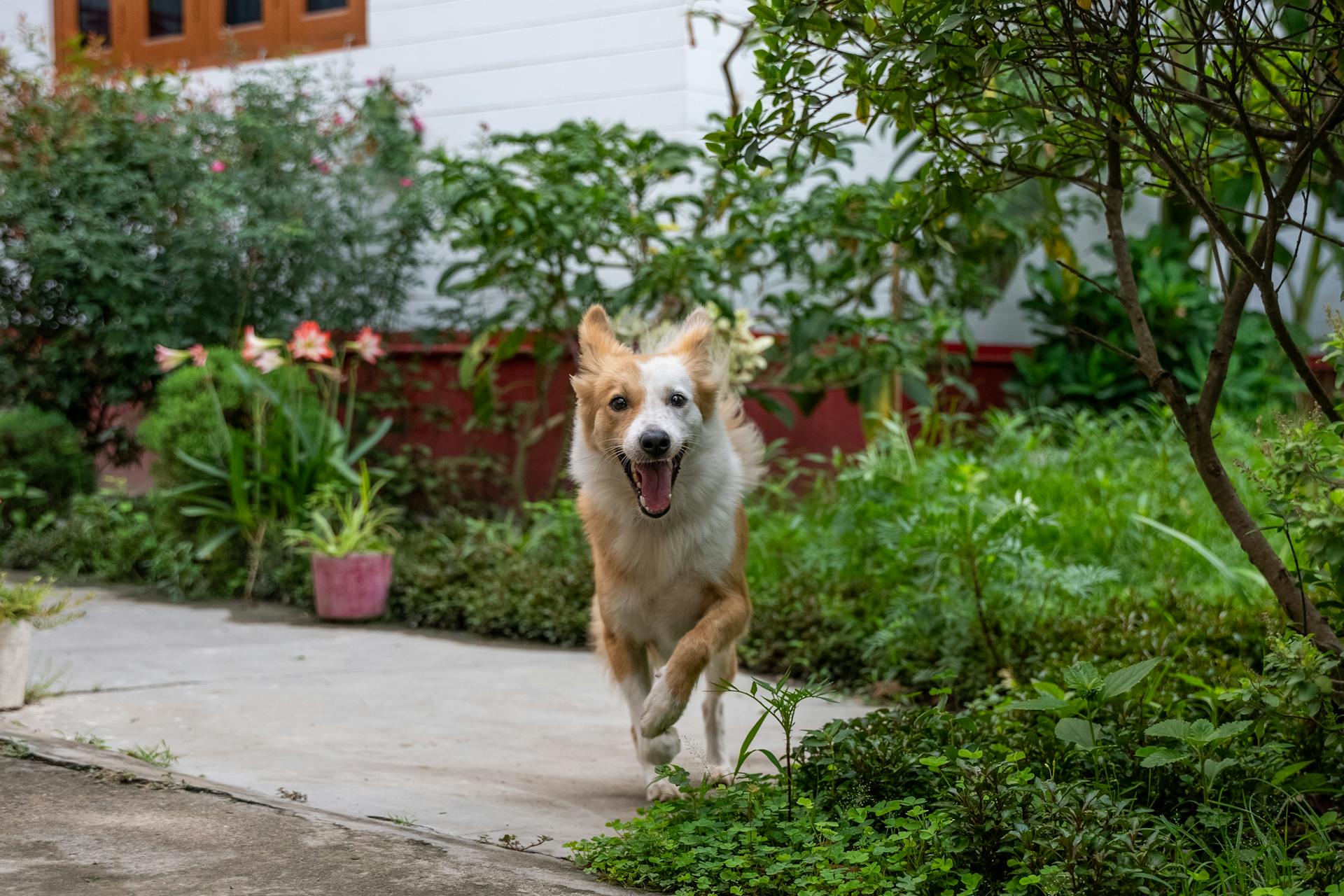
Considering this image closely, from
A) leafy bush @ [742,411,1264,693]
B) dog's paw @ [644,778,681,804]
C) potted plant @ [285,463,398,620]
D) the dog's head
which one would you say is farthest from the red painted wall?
dog's paw @ [644,778,681,804]

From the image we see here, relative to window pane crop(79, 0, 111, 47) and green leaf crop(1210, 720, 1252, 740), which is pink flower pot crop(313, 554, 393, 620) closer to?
green leaf crop(1210, 720, 1252, 740)

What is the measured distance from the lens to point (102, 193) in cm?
930

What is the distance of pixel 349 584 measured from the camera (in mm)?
7527

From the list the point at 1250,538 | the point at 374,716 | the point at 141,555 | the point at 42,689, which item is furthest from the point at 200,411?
the point at 1250,538

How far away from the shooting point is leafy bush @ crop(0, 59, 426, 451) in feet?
30.3

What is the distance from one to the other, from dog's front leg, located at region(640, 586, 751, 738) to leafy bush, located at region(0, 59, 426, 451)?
5760 millimetres

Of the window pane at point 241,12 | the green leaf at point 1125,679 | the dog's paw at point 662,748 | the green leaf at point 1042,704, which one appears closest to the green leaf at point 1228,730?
the green leaf at point 1125,679

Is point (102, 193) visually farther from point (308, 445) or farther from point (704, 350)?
point (704, 350)

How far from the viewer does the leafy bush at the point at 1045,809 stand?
2928 millimetres

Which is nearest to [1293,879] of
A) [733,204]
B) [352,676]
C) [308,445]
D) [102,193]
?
[352,676]

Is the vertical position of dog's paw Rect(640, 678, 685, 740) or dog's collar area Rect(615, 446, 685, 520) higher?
dog's collar area Rect(615, 446, 685, 520)

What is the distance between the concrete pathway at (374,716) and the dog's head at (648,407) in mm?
856

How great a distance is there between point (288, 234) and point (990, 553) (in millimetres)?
5394

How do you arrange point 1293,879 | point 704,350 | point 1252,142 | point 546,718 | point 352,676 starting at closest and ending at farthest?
point 1293,879 → point 1252,142 → point 704,350 → point 546,718 → point 352,676
